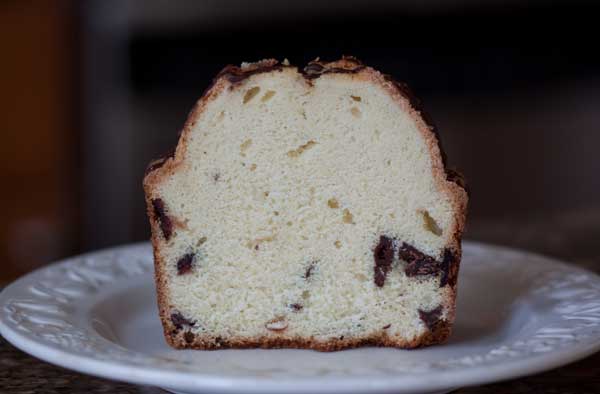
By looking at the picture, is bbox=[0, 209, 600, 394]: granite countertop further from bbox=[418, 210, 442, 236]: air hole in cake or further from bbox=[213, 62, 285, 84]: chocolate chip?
bbox=[213, 62, 285, 84]: chocolate chip

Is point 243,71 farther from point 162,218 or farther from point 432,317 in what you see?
point 432,317

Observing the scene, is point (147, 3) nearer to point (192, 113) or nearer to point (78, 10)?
point (78, 10)

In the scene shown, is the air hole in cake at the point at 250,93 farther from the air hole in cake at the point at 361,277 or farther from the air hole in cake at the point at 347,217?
the air hole in cake at the point at 361,277

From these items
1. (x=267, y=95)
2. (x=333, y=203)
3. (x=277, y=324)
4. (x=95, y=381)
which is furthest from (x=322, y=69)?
(x=95, y=381)

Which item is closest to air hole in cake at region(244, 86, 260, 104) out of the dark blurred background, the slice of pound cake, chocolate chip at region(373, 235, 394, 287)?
the slice of pound cake

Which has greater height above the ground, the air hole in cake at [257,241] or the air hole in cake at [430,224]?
the air hole in cake at [430,224]

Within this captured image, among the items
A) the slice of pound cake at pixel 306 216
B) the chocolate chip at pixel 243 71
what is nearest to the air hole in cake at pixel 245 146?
the slice of pound cake at pixel 306 216

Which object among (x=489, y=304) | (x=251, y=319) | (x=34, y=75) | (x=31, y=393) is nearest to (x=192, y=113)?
(x=251, y=319)
